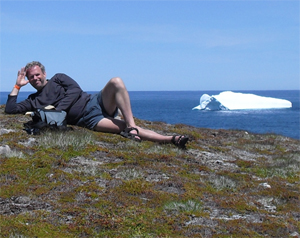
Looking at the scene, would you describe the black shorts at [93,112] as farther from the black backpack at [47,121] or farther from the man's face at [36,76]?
the man's face at [36,76]

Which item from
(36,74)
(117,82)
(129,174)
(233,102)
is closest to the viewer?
(129,174)

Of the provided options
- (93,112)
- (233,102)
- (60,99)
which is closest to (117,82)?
(93,112)

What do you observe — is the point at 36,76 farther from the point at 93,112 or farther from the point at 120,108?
the point at 120,108

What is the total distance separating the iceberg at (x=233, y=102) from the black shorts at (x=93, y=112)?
75.0 meters

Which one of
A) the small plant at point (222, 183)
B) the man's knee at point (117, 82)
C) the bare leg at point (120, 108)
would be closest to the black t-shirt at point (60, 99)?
the bare leg at point (120, 108)

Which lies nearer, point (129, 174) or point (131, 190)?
point (131, 190)

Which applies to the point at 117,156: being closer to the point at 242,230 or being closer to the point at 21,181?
the point at 21,181

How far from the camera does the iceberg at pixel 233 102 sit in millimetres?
86875

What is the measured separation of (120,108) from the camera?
8.94 metres

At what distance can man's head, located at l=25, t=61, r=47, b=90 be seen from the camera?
352 inches

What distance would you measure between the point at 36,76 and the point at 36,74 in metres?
0.05

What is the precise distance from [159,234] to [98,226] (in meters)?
0.77

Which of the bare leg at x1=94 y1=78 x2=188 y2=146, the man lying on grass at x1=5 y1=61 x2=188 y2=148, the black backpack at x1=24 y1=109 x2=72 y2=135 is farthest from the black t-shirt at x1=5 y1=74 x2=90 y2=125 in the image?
the bare leg at x1=94 y1=78 x2=188 y2=146

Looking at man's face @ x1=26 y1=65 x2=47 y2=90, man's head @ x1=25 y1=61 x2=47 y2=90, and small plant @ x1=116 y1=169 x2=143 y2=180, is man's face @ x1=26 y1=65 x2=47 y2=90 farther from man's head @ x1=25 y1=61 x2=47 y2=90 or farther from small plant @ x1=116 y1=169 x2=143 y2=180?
small plant @ x1=116 y1=169 x2=143 y2=180
